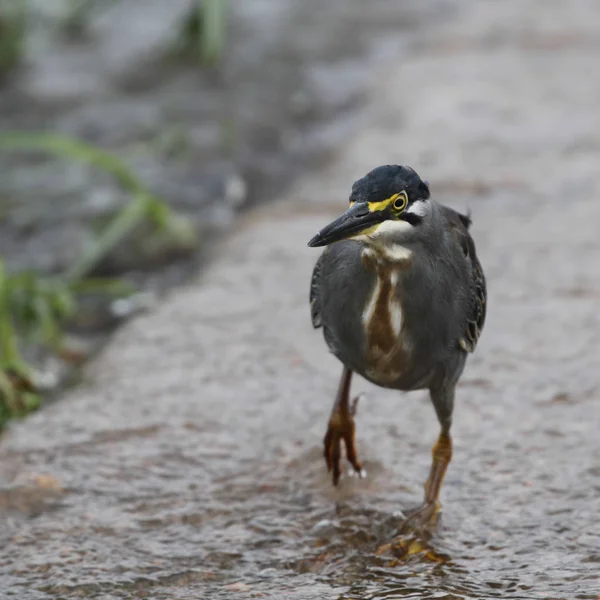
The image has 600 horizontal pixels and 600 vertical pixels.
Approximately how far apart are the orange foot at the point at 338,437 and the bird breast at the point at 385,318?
20.1 inches

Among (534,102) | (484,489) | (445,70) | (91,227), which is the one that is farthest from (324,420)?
(445,70)

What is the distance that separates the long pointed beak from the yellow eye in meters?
0.06

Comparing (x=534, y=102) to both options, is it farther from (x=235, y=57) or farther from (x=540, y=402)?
(x=540, y=402)

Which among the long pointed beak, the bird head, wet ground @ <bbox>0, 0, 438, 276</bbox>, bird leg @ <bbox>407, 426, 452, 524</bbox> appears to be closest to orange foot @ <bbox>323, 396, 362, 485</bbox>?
bird leg @ <bbox>407, 426, 452, 524</bbox>

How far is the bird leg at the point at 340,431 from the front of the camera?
441cm

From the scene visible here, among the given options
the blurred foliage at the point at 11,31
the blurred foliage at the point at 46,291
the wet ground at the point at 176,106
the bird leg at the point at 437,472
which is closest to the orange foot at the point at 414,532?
the bird leg at the point at 437,472

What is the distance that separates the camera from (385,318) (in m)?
3.72

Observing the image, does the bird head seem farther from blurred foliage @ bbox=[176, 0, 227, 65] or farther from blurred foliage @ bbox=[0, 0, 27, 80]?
blurred foliage @ bbox=[0, 0, 27, 80]

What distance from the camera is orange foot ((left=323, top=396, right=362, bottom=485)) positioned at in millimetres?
4406

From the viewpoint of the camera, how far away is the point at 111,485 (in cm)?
454

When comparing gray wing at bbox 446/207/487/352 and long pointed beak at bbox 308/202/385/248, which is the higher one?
long pointed beak at bbox 308/202/385/248

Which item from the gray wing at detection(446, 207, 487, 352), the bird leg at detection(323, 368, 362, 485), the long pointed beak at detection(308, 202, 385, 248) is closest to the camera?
the long pointed beak at detection(308, 202, 385, 248)

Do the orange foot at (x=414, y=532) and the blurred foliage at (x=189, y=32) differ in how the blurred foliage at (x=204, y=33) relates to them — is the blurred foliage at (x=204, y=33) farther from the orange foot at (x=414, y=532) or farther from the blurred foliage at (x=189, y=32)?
the orange foot at (x=414, y=532)

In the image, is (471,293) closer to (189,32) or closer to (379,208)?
(379,208)
